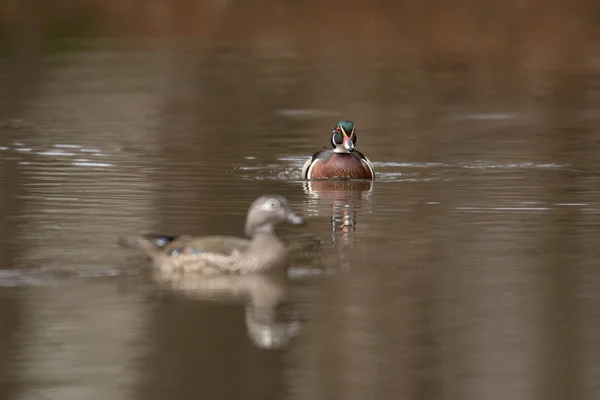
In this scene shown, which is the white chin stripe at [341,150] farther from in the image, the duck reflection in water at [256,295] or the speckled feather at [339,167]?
the duck reflection in water at [256,295]

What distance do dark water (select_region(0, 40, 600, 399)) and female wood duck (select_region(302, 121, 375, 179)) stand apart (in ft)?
0.85

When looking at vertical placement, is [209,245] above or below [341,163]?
below

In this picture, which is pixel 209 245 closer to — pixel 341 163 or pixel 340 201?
pixel 340 201

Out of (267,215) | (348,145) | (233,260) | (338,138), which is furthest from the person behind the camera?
(338,138)

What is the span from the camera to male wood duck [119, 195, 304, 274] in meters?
11.9

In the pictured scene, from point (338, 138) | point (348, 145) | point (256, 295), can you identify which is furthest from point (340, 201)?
point (256, 295)

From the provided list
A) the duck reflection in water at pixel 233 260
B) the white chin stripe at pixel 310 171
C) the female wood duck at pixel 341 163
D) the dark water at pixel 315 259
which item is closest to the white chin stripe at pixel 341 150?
the female wood duck at pixel 341 163

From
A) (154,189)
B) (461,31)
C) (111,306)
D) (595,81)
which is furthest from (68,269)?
(461,31)

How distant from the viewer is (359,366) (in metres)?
9.45

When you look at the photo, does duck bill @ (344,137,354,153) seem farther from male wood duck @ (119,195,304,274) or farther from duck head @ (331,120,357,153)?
male wood duck @ (119,195,304,274)

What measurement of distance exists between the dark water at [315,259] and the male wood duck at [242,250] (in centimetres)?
15

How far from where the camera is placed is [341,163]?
1878 centimetres

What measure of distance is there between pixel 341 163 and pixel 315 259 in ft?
19.9

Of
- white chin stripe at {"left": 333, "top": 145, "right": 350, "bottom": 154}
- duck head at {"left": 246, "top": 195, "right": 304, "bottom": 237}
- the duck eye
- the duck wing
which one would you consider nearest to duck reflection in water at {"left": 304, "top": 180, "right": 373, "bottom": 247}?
white chin stripe at {"left": 333, "top": 145, "right": 350, "bottom": 154}
